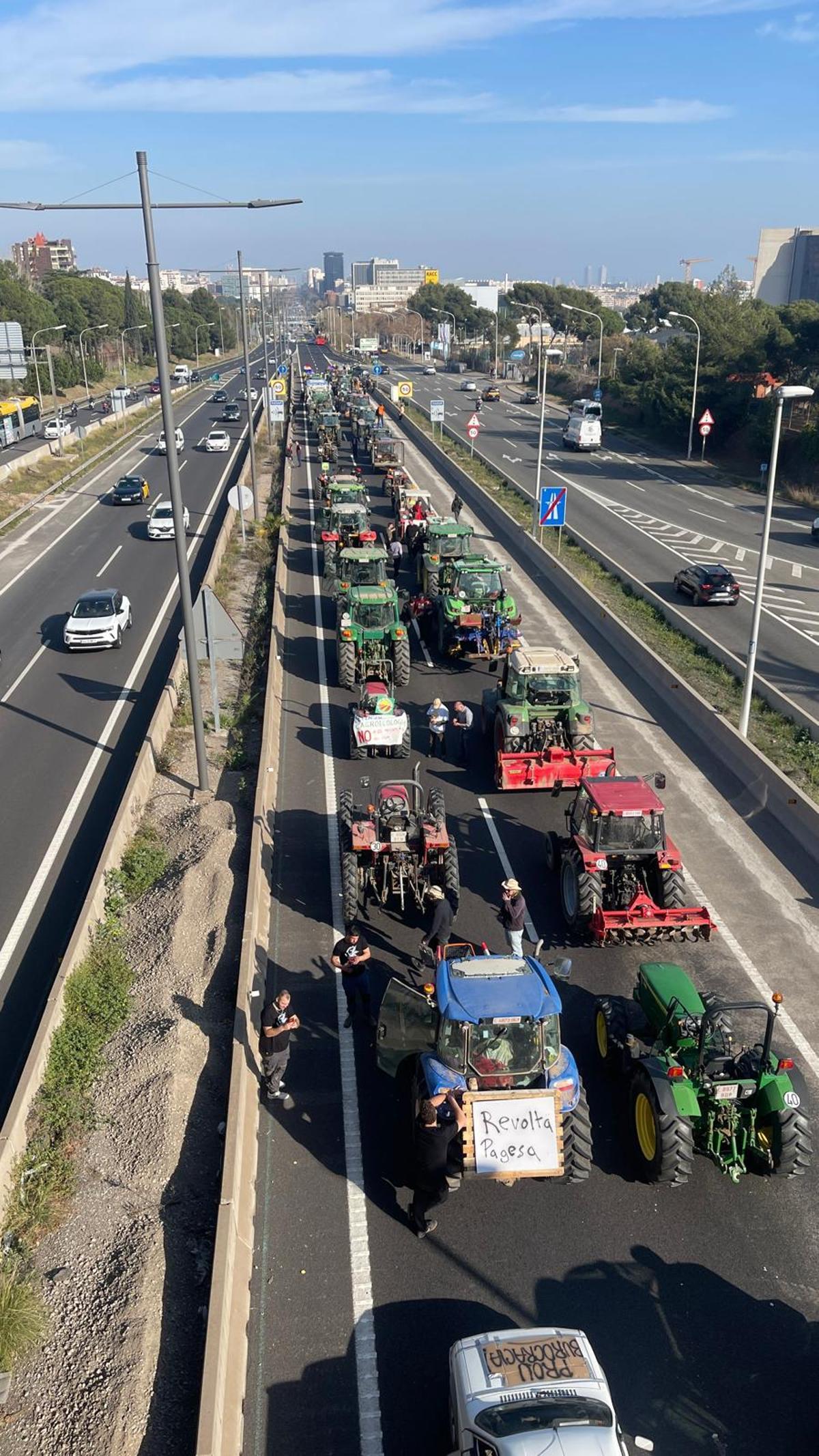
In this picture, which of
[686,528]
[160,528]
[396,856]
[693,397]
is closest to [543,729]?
[396,856]

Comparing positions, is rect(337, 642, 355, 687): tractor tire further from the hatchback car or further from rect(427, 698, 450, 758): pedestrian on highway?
the hatchback car

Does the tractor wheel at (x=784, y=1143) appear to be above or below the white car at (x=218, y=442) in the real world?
below

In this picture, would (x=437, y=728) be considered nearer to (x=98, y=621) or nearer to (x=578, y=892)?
(x=578, y=892)

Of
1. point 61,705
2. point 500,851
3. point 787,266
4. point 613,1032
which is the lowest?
point 61,705

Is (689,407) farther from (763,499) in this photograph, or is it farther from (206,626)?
(206,626)

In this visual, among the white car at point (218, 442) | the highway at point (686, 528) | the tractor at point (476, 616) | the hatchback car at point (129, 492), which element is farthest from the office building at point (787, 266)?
the tractor at point (476, 616)

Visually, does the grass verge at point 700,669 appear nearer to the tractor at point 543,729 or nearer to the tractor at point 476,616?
the tractor at point 543,729

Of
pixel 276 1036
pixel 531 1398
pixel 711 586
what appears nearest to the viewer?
pixel 531 1398
